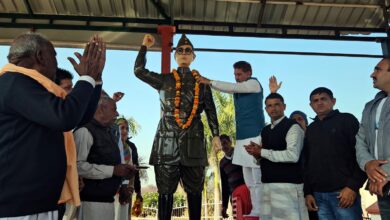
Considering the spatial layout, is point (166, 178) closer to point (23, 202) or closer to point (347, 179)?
point (347, 179)

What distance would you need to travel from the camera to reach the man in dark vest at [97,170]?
2557mm

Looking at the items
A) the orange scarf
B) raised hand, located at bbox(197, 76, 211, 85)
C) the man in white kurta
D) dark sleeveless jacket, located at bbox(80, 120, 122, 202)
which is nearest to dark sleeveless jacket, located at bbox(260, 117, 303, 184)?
the man in white kurta

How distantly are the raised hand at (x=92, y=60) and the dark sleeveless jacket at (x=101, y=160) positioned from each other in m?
0.93

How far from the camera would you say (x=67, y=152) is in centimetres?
188

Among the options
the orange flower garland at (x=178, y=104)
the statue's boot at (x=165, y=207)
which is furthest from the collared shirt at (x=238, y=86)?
the statue's boot at (x=165, y=207)

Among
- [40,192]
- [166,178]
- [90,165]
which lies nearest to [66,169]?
[40,192]

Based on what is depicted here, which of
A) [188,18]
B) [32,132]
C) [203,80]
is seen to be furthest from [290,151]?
[188,18]

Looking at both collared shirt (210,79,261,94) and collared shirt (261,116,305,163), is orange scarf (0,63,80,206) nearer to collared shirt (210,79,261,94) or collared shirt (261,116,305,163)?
collared shirt (261,116,305,163)

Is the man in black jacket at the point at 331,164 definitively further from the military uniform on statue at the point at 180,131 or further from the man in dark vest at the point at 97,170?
the man in dark vest at the point at 97,170

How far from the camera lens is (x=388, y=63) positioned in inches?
104

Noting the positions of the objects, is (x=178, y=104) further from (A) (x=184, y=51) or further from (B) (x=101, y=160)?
(B) (x=101, y=160)

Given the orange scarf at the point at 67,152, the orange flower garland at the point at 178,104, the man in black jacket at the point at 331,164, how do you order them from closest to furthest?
the orange scarf at the point at 67,152 < the man in black jacket at the point at 331,164 < the orange flower garland at the point at 178,104

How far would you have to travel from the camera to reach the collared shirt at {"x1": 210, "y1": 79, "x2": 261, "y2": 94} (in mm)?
3723

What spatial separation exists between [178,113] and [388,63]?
1.82m
